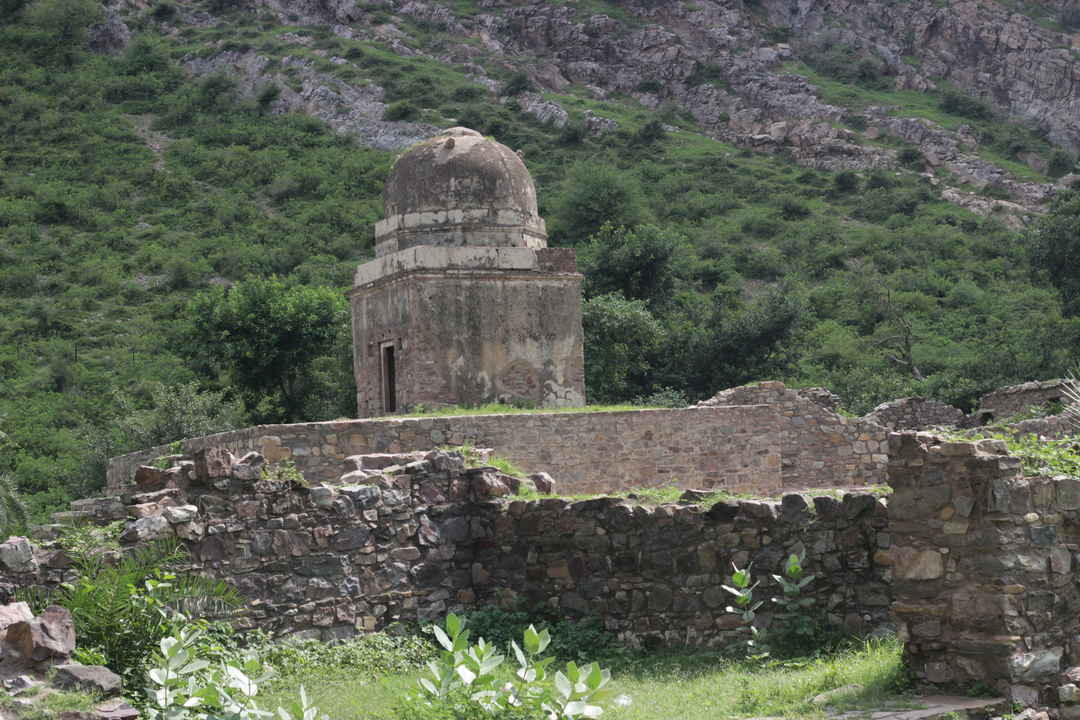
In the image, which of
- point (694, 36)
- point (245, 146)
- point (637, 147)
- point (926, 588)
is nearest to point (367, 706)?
point (926, 588)

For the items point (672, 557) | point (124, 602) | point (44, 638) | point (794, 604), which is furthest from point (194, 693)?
point (794, 604)

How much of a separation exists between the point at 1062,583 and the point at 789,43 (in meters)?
67.2

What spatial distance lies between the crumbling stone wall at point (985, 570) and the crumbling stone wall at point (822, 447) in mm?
8961

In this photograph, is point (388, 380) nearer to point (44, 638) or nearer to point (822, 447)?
point (822, 447)

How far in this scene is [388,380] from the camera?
1648 centimetres

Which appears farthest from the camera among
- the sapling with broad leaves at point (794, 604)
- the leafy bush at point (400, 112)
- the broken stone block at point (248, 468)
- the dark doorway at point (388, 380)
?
the leafy bush at point (400, 112)

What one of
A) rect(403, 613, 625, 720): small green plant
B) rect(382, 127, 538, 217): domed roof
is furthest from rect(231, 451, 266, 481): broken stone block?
rect(382, 127, 538, 217): domed roof

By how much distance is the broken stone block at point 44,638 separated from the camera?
→ 222 inches

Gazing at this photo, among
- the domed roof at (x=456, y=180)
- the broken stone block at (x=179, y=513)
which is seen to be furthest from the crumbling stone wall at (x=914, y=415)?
the broken stone block at (x=179, y=513)

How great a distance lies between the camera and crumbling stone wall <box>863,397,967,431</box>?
19.8 m

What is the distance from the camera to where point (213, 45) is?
58562 millimetres

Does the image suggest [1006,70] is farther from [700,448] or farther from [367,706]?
[367,706]

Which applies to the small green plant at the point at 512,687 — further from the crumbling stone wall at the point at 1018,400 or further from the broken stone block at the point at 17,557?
the crumbling stone wall at the point at 1018,400

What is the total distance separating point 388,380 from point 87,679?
35.9ft
